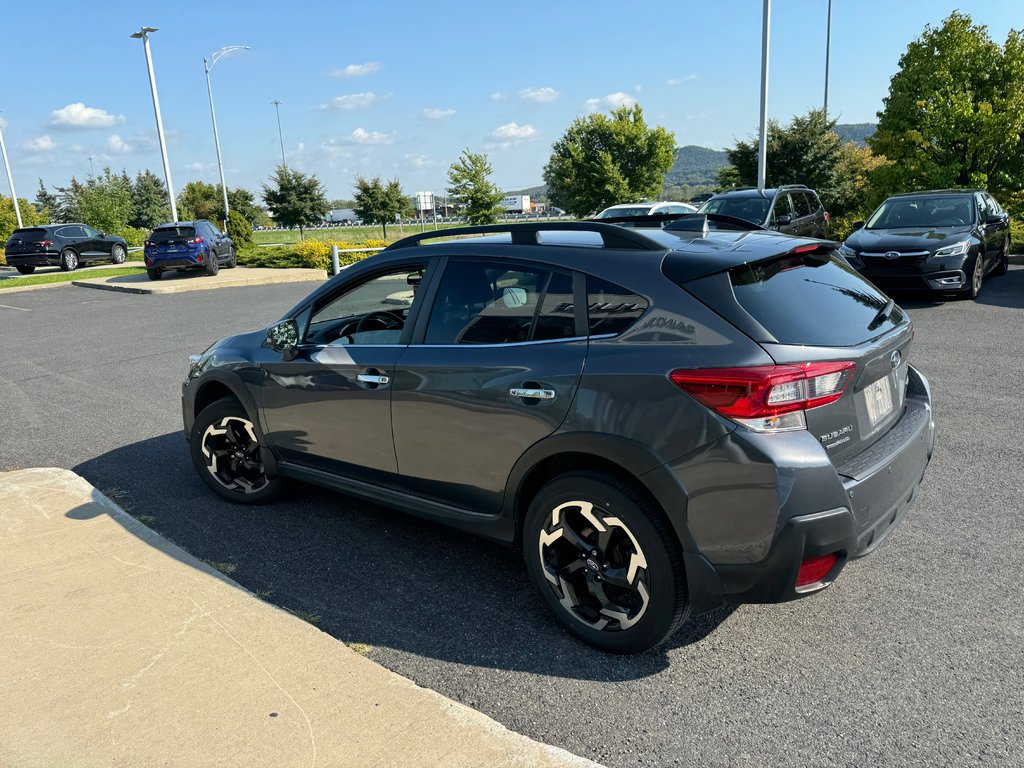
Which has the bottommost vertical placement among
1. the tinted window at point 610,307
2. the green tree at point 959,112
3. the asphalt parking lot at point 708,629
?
the asphalt parking lot at point 708,629

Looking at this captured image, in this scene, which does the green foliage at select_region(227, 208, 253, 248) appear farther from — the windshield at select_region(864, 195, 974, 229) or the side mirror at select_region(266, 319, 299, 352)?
→ the side mirror at select_region(266, 319, 299, 352)

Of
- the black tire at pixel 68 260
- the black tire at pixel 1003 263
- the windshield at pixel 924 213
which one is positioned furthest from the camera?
the black tire at pixel 68 260

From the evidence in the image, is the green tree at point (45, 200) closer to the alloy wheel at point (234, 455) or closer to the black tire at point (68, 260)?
the black tire at point (68, 260)

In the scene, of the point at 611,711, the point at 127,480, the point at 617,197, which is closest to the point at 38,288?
the point at 127,480

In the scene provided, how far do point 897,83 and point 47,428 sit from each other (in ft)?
69.7

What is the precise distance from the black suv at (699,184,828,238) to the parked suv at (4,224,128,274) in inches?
928

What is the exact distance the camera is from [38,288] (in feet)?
70.6

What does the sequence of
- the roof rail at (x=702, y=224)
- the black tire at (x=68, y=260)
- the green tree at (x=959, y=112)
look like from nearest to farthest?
the roof rail at (x=702, y=224) < the green tree at (x=959, y=112) < the black tire at (x=68, y=260)

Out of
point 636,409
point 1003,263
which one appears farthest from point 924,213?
point 636,409

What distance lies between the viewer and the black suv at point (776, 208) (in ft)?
46.3

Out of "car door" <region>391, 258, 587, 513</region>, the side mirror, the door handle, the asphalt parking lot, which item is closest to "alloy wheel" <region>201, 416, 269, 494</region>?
the asphalt parking lot

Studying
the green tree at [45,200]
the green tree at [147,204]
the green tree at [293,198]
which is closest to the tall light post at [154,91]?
the green tree at [293,198]

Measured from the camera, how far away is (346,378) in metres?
3.88

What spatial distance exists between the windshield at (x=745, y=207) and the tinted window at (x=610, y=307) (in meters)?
11.8
